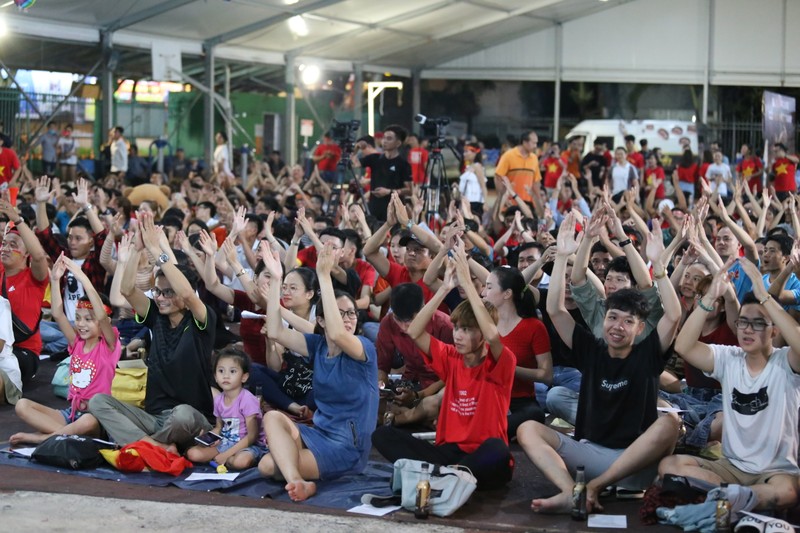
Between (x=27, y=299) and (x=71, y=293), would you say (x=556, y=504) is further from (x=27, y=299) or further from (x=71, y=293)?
(x=71, y=293)

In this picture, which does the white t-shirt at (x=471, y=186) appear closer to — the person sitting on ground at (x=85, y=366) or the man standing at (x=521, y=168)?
the man standing at (x=521, y=168)

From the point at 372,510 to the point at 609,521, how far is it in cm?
109

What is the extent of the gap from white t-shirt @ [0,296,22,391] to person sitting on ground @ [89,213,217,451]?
1248 mm

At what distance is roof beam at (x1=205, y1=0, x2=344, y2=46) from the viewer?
60.4 feet

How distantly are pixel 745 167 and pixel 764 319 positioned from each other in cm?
1378

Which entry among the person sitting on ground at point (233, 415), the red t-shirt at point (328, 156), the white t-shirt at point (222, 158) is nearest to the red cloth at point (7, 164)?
the white t-shirt at point (222, 158)

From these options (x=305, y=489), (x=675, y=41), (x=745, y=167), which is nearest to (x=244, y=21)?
(x=745, y=167)

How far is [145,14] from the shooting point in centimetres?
1719

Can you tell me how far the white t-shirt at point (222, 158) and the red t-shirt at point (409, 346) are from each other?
36.7ft

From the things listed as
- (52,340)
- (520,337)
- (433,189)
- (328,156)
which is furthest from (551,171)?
(520,337)

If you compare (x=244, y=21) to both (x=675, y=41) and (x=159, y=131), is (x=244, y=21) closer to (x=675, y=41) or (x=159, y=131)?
(x=159, y=131)

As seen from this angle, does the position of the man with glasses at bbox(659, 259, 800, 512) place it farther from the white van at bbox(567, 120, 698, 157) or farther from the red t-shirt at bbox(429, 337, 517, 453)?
the white van at bbox(567, 120, 698, 157)

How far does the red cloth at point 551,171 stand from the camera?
18.0 m

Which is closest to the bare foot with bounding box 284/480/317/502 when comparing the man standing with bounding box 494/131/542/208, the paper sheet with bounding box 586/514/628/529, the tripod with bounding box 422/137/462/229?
the paper sheet with bounding box 586/514/628/529
